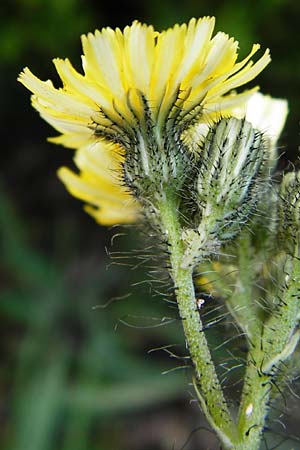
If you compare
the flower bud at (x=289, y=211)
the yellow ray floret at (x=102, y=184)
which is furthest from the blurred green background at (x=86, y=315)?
the flower bud at (x=289, y=211)

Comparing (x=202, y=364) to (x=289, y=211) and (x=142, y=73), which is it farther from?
(x=142, y=73)

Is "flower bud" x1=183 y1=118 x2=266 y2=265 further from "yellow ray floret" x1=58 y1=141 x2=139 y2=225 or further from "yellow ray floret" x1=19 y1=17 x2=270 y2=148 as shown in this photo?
"yellow ray floret" x1=58 y1=141 x2=139 y2=225

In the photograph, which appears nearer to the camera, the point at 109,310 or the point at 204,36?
the point at 204,36

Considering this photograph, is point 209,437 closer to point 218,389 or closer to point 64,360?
point 64,360

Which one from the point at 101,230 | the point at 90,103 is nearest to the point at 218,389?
the point at 90,103

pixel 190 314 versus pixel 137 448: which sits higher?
pixel 190 314

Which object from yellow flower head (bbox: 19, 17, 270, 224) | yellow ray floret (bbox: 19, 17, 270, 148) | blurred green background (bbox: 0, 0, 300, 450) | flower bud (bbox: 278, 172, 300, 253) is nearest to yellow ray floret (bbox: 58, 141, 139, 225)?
yellow flower head (bbox: 19, 17, 270, 224)

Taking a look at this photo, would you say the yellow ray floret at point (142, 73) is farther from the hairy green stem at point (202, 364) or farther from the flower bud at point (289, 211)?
the hairy green stem at point (202, 364)

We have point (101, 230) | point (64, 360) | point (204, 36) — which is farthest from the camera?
point (101, 230)
